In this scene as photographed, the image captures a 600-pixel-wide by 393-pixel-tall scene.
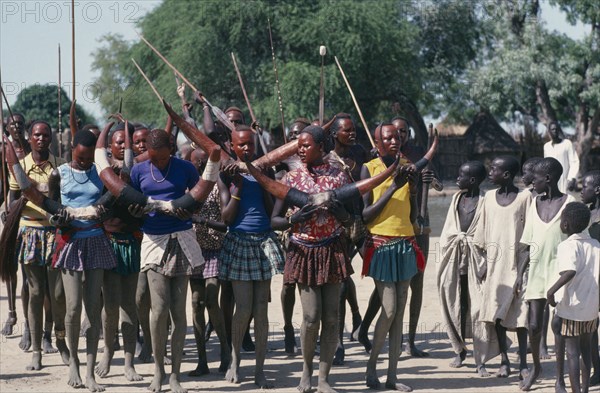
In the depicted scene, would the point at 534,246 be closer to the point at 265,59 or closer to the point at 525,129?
the point at 265,59

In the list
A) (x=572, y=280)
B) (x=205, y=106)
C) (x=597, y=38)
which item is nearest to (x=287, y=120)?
(x=597, y=38)

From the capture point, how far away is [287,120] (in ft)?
105

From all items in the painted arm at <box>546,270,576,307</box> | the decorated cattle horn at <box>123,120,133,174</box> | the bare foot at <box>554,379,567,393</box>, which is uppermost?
the decorated cattle horn at <box>123,120,133,174</box>

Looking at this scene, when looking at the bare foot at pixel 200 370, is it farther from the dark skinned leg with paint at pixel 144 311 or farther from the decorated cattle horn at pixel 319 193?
the decorated cattle horn at pixel 319 193

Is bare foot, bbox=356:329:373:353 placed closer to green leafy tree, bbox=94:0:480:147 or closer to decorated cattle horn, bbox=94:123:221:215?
decorated cattle horn, bbox=94:123:221:215

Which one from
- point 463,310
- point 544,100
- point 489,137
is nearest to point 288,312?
point 463,310

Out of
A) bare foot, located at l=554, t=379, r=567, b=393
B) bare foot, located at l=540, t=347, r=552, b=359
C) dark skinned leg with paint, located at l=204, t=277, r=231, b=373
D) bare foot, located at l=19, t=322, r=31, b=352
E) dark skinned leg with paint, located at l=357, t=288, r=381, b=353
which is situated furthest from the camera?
bare foot, located at l=19, t=322, r=31, b=352

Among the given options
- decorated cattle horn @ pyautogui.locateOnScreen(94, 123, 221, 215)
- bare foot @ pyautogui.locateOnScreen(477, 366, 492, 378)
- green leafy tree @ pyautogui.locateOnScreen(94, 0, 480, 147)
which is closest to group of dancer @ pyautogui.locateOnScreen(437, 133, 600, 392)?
bare foot @ pyautogui.locateOnScreen(477, 366, 492, 378)

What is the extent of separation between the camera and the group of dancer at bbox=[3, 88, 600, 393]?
6.91m

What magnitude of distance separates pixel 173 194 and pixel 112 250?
2.24 feet

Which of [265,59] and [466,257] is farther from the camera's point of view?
[265,59]

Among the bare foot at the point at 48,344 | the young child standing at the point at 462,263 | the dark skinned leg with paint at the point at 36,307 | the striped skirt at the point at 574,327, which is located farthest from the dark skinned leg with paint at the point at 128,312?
the striped skirt at the point at 574,327

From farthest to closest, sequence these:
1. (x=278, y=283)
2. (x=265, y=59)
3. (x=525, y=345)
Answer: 1. (x=265, y=59)
2. (x=278, y=283)
3. (x=525, y=345)

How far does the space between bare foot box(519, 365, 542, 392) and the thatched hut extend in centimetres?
3472
